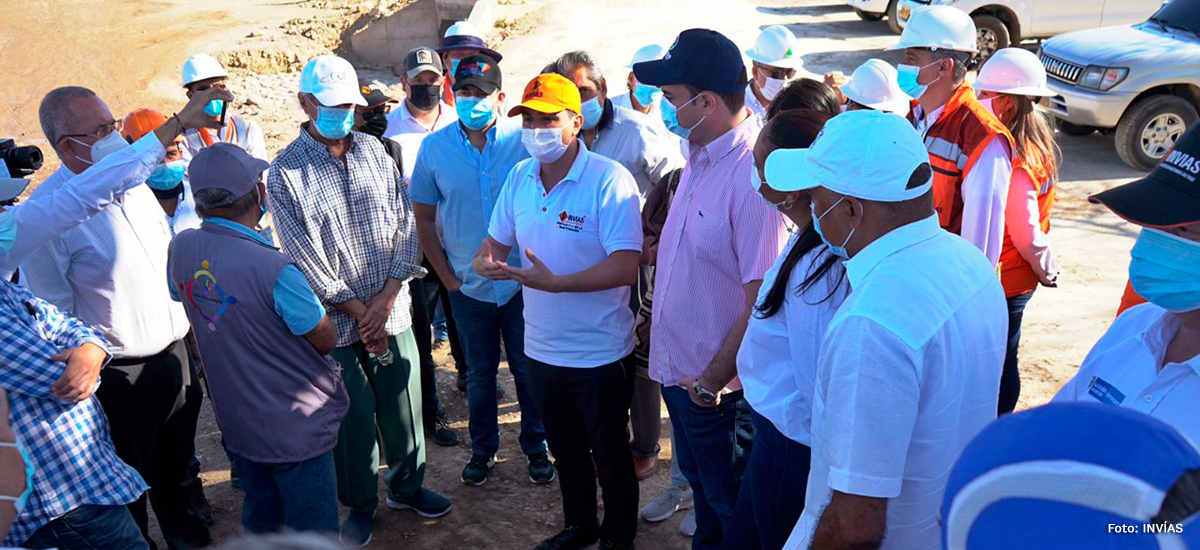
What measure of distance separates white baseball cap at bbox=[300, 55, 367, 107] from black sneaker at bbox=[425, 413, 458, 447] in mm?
2169

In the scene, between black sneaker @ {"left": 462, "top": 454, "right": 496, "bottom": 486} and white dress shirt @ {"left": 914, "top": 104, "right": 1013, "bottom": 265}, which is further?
black sneaker @ {"left": 462, "top": 454, "right": 496, "bottom": 486}

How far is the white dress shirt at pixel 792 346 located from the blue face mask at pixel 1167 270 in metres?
0.77

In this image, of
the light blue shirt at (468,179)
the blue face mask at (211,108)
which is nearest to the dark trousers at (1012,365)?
the light blue shirt at (468,179)

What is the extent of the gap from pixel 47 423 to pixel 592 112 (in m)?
3.24

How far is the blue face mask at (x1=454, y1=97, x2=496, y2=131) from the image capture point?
4.94 metres

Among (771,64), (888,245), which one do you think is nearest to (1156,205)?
(888,245)

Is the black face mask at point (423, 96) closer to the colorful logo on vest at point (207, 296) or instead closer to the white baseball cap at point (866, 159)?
the colorful logo on vest at point (207, 296)

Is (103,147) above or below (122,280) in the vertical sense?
above

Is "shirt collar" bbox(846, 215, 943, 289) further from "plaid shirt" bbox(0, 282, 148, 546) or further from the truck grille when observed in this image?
the truck grille

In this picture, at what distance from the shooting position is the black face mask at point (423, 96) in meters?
6.42

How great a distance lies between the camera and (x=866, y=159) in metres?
2.24

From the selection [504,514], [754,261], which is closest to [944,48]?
[754,261]

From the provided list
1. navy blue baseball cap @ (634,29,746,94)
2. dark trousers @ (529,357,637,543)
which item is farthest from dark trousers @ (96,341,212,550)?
navy blue baseball cap @ (634,29,746,94)

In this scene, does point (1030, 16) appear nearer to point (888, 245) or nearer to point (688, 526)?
point (688, 526)
